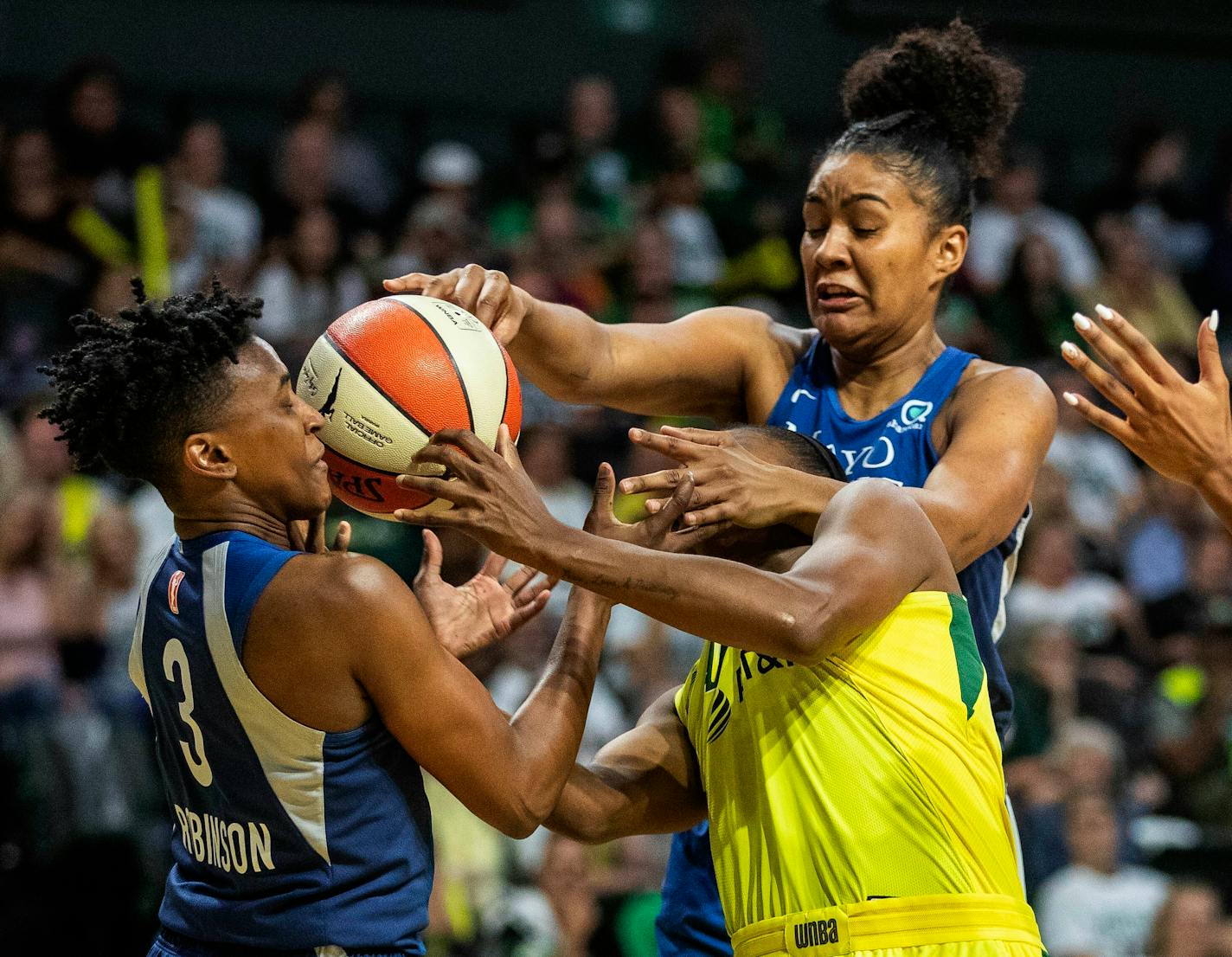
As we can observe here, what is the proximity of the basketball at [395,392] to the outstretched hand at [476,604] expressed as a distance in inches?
9.5

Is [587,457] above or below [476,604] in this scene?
above

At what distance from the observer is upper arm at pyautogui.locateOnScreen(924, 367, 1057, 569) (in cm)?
325

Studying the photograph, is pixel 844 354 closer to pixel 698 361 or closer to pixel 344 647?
pixel 698 361

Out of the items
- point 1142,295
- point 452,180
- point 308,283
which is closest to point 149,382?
point 308,283

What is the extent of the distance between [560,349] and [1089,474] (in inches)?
225

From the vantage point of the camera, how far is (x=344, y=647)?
2.71 metres

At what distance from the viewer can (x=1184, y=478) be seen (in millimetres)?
3484

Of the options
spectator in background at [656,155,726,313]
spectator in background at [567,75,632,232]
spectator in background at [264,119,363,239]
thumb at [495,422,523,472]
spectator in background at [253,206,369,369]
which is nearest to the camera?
thumb at [495,422,523,472]

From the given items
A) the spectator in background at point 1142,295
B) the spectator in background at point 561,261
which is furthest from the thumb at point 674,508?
the spectator in background at point 1142,295

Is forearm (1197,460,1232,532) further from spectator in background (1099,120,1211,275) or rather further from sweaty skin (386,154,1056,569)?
spectator in background (1099,120,1211,275)

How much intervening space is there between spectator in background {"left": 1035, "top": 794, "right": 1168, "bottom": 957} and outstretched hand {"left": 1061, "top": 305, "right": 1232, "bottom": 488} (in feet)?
11.7

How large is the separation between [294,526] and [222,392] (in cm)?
41

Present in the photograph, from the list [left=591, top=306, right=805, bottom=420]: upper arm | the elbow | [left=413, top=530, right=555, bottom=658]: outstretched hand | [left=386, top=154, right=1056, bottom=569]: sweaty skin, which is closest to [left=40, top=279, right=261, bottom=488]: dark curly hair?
[left=413, top=530, right=555, bottom=658]: outstretched hand

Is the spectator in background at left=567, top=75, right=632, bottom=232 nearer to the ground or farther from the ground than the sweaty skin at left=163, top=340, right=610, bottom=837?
farther from the ground
